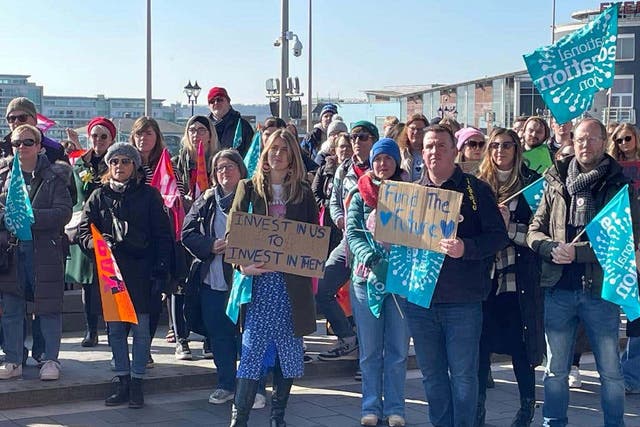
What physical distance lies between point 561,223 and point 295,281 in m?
1.70

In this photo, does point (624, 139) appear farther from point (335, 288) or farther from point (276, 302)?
point (276, 302)

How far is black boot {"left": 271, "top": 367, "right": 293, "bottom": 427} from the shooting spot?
20.6 ft

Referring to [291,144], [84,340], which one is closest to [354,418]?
[291,144]

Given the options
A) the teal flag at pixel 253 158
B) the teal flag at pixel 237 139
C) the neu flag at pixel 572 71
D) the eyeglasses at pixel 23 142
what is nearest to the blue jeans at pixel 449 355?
the neu flag at pixel 572 71

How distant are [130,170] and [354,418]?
235 cm

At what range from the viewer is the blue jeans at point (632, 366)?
25.6 ft

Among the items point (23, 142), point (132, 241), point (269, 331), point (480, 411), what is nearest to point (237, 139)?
point (23, 142)

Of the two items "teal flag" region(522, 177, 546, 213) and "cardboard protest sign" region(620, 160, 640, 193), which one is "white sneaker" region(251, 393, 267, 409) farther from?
"cardboard protest sign" region(620, 160, 640, 193)

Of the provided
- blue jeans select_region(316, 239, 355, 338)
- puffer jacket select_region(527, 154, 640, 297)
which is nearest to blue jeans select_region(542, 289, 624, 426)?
puffer jacket select_region(527, 154, 640, 297)

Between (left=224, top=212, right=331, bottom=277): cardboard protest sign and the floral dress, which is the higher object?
(left=224, top=212, right=331, bottom=277): cardboard protest sign

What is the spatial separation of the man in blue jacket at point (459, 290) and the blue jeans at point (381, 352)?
0.77 metres

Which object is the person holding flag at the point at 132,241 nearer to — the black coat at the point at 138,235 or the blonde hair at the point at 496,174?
the black coat at the point at 138,235

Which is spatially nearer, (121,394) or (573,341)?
(573,341)

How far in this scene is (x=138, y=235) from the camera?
687cm
